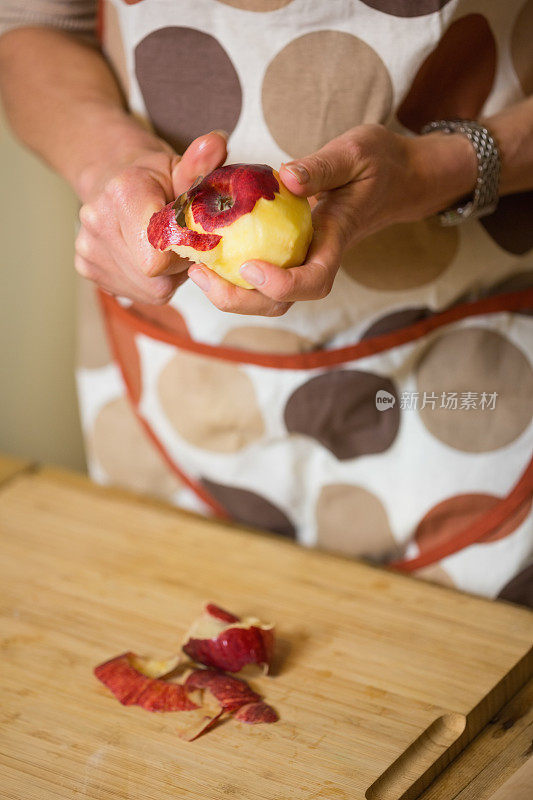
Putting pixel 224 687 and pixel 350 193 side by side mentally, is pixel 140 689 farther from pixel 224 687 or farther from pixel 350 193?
pixel 350 193

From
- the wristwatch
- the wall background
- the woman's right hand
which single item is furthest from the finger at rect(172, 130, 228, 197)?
the wall background

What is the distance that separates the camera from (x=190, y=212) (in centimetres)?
56

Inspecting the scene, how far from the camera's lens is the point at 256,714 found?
2.02 feet

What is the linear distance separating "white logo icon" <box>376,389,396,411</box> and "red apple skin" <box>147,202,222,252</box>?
1.01ft

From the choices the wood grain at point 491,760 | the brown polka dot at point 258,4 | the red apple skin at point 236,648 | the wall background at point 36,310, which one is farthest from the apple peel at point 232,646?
the wall background at point 36,310

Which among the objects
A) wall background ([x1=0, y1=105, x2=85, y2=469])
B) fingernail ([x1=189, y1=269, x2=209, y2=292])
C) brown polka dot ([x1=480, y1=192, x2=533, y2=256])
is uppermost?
brown polka dot ([x1=480, y1=192, x2=533, y2=256])

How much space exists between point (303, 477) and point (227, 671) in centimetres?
27

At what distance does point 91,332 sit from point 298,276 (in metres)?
0.48

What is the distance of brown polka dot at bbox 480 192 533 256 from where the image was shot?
2.48 feet

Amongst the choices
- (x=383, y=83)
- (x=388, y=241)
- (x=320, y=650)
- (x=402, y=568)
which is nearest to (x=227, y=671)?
(x=320, y=650)

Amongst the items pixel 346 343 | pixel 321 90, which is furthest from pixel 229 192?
pixel 346 343

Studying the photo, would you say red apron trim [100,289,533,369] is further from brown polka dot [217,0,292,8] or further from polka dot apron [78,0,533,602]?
brown polka dot [217,0,292,8]

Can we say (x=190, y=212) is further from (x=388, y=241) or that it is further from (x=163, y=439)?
(x=163, y=439)

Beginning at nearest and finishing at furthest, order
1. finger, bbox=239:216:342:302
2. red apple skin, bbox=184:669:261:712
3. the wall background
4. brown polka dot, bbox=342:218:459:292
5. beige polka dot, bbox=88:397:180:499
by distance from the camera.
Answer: finger, bbox=239:216:342:302, red apple skin, bbox=184:669:261:712, brown polka dot, bbox=342:218:459:292, beige polka dot, bbox=88:397:180:499, the wall background
